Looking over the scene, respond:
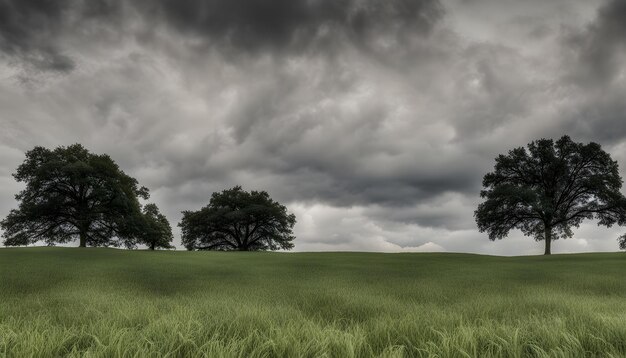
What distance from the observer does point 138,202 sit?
4878cm

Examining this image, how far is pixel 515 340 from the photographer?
4.27m

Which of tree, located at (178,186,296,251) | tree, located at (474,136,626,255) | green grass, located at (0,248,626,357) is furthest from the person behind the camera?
tree, located at (178,186,296,251)

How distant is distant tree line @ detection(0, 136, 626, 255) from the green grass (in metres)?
20.7

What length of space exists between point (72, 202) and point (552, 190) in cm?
5554

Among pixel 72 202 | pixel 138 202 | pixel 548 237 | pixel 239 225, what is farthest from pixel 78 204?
pixel 548 237

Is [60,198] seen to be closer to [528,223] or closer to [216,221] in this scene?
[216,221]

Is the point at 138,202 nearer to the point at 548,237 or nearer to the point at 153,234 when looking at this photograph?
the point at 153,234

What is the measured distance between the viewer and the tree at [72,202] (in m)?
42.2

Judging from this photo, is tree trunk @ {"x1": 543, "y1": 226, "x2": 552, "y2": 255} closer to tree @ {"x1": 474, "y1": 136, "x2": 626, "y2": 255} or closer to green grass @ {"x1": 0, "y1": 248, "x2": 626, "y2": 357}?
tree @ {"x1": 474, "y1": 136, "x2": 626, "y2": 255}

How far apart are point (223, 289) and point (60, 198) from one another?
38767 millimetres

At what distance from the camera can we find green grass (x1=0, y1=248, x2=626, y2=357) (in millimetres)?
4457

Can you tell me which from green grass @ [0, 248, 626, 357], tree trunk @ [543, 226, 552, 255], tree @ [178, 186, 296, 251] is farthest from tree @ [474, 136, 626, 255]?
tree @ [178, 186, 296, 251]

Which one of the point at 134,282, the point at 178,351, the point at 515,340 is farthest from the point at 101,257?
the point at 515,340

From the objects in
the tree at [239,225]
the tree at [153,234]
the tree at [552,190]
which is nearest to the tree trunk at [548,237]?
the tree at [552,190]
